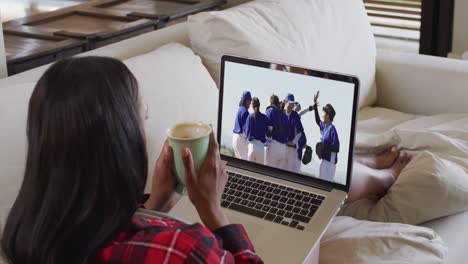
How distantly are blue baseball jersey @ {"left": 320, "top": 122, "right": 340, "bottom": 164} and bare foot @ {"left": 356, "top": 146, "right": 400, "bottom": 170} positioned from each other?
461 millimetres

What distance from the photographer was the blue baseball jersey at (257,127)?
149 centimetres

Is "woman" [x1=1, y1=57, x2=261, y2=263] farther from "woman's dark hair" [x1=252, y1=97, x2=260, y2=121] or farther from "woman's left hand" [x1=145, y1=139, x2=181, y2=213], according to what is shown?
"woman's dark hair" [x1=252, y1=97, x2=260, y2=121]

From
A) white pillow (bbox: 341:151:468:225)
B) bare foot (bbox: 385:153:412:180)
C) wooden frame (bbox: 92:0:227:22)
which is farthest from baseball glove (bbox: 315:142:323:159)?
wooden frame (bbox: 92:0:227:22)

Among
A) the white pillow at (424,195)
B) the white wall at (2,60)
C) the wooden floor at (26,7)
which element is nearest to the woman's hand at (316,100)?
the white pillow at (424,195)

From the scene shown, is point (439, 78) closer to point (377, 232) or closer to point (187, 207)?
point (377, 232)

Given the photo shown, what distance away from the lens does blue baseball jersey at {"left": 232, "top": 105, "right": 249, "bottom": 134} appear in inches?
60.0

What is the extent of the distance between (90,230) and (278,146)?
24.7 inches

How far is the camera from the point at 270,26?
215cm

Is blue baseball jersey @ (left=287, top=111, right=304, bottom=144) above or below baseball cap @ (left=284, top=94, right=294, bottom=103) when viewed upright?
below

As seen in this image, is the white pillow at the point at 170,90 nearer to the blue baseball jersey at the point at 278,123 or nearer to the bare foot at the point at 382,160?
the blue baseball jersey at the point at 278,123

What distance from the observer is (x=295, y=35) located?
2180mm

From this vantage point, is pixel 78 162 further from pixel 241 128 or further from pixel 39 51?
pixel 39 51

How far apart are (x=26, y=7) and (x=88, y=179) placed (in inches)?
53.6

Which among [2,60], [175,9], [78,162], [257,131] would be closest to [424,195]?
[257,131]
